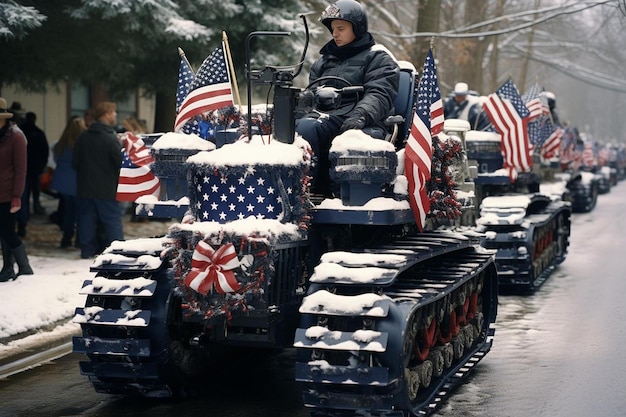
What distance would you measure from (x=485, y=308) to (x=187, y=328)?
313 cm

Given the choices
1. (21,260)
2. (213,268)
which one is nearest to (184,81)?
(213,268)

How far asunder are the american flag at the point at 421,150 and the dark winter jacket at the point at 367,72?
0.34 m

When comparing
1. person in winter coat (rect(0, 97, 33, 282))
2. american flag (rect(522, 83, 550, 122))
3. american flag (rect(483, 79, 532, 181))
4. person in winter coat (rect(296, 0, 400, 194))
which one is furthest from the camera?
american flag (rect(522, 83, 550, 122))

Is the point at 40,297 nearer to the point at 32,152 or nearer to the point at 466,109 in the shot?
the point at 32,152

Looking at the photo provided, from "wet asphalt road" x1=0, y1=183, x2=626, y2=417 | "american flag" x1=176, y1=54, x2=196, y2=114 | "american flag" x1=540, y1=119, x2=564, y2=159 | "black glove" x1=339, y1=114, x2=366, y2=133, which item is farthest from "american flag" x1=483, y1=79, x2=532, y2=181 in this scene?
"black glove" x1=339, y1=114, x2=366, y2=133

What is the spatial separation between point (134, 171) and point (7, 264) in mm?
4179

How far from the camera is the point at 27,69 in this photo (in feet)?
55.8

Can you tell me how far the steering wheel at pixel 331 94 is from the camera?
798cm

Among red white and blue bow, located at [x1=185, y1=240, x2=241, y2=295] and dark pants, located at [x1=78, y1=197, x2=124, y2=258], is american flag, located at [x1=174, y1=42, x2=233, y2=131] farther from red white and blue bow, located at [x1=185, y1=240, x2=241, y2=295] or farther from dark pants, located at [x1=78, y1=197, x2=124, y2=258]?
dark pants, located at [x1=78, y1=197, x2=124, y2=258]

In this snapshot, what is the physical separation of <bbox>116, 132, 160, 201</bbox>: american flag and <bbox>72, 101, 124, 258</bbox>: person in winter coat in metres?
5.18

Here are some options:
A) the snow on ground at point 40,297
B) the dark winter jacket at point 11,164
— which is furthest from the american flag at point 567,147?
the dark winter jacket at point 11,164

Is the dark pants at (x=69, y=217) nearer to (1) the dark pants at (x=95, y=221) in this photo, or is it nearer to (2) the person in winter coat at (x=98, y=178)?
(1) the dark pants at (x=95, y=221)

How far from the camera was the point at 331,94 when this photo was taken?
26.1 feet

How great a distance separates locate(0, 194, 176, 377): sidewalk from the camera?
33.3 ft
